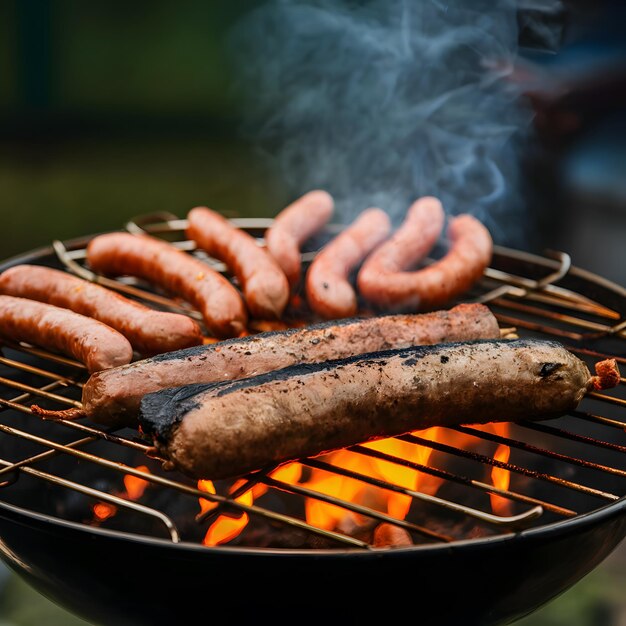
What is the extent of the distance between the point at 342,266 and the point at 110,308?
3.13ft

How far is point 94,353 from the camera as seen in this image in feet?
8.25

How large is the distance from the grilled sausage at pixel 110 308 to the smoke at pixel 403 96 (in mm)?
1930

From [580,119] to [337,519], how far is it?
475 centimetres

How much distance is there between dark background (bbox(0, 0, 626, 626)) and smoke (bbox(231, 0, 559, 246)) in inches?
10.6

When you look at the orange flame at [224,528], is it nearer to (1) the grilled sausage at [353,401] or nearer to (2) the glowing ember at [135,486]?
(2) the glowing ember at [135,486]

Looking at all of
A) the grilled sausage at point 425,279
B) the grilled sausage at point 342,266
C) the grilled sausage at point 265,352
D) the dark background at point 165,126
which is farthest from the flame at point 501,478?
the dark background at point 165,126

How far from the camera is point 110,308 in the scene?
2.83 meters

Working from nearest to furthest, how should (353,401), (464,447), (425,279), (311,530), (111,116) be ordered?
(311,530), (353,401), (464,447), (425,279), (111,116)

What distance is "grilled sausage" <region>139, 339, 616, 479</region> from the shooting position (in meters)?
2.03

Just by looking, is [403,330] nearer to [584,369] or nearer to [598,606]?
[584,369]

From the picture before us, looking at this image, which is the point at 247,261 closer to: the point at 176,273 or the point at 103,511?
the point at 176,273

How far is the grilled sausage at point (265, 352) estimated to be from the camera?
2.29 meters

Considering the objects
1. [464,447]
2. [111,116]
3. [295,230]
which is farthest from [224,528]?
[111,116]

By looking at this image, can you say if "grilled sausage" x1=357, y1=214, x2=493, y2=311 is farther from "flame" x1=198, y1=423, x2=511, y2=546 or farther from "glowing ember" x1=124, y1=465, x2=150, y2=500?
"glowing ember" x1=124, y1=465, x2=150, y2=500
